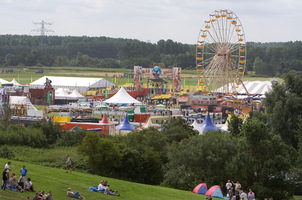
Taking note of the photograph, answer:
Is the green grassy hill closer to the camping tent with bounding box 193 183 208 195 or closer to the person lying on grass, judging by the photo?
the person lying on grass

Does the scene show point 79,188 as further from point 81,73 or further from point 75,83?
point 81,73


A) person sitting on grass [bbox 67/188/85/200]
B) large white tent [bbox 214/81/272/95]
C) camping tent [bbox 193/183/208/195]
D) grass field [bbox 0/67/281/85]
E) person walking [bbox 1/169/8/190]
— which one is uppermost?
grass field [bbox 0/67/281/85]

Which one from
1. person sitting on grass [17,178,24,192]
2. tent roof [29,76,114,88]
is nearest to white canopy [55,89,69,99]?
tent roof [29,76,114,88]

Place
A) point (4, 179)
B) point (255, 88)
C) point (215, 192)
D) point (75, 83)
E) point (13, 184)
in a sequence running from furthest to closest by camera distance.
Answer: point (75, 83) < point (255, 88) < point (215, 192) < point (13, 184) < point (4, 179)

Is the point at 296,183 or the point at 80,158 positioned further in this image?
the point at 80,158

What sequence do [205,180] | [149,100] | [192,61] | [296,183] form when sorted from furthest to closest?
1. [192,61]
2. [149,100]
3. [296,183]
4. [205,180]

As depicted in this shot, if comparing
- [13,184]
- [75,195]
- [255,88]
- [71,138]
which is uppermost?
[255,88]

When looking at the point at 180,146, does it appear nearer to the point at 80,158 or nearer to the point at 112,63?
the point at 80,158

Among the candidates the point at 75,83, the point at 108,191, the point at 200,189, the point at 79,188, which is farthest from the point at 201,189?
the point at 75,83

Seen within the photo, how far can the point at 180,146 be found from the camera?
36.5 metres

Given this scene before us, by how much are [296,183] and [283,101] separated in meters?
14.5

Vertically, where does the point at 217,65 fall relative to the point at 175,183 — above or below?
above

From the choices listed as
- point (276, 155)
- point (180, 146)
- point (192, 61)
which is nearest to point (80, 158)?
point (180, 146)

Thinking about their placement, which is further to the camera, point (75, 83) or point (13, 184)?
point (75, 83)
